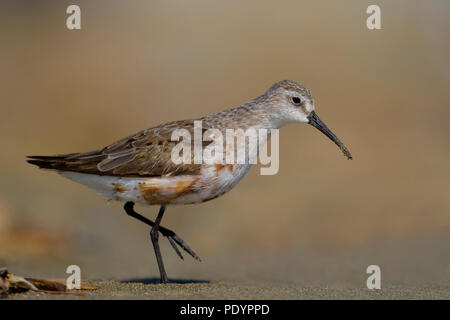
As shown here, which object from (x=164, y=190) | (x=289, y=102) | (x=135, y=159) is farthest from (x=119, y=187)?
(x=289, y=102)

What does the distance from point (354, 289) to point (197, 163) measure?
2019mm

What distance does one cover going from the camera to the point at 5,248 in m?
9.71

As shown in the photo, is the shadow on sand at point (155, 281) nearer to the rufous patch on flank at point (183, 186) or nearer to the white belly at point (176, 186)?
the white belly at point (176, 186)

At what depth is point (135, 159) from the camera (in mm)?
7406

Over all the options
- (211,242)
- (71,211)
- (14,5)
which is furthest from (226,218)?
(14,5)

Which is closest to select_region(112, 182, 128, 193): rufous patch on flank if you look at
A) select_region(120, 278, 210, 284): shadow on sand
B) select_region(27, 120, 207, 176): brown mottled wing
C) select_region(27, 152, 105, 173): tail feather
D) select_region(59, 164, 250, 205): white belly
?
select_region(59, 164, 250, 205): white belly

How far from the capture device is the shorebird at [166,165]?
23.5 feet

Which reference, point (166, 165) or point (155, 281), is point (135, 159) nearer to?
point (166, 165)

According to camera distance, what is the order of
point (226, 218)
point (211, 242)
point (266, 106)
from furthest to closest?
point (226, 218), point (211, 242), point (266, 106)

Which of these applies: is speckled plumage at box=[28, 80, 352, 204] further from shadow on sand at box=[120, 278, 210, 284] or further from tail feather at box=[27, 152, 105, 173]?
shadow on sand at box=[120, 278, 210, 284]

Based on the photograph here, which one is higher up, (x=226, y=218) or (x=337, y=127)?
(x=337, y=127)

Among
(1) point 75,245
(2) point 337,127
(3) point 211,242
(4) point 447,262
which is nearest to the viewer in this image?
(4) point 447,262

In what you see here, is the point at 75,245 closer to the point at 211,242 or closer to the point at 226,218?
the point at 211,242

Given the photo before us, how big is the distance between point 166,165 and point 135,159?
1.20ft
